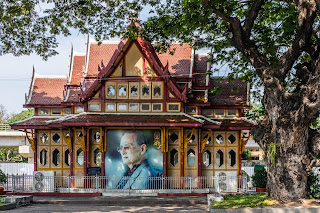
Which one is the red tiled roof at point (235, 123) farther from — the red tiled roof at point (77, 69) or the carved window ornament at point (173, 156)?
the red tiled roof at point (77, 69)

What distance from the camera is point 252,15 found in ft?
60.2

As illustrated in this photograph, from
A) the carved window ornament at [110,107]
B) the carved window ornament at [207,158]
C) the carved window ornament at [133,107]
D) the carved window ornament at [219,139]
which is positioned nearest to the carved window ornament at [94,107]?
the carved window ornament at [110,107]

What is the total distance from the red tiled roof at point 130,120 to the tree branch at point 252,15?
7.46 m

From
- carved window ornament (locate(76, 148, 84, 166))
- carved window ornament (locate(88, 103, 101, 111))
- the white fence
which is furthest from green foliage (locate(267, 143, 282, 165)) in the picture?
the white fence

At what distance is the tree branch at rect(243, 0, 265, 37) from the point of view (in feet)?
59.1

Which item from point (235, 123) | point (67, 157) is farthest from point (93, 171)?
point (235, 123)

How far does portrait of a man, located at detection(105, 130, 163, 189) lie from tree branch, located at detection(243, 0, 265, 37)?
955 cm

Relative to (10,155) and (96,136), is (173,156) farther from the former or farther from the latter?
(10,155)

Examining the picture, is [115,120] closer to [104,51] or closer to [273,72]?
[104,51]

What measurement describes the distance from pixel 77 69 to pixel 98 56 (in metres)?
1.69

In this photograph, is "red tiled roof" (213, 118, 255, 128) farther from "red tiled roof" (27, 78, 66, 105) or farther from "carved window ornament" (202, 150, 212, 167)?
"red tiled roof" (27, 78, 66, 105)

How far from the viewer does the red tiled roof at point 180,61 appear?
1112 inches

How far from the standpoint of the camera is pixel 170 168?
26328 mm

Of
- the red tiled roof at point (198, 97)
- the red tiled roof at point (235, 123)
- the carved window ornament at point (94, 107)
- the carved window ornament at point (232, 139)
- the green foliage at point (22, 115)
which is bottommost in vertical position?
the carved window ornament at point (232, 139)
